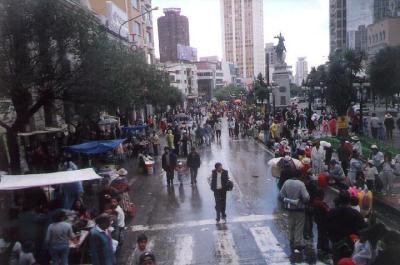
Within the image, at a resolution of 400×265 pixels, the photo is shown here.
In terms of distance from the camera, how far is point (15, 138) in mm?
15039

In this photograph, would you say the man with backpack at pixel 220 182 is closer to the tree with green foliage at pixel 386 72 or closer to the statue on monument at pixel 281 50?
the tree with green foliage at pixel 386 72

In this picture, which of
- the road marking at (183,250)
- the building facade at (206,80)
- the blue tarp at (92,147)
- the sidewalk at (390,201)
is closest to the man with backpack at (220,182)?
the road marking at (183,250)

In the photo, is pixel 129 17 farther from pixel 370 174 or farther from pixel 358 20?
pixel 358 20

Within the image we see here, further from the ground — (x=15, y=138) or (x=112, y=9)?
(x=112, y=9)

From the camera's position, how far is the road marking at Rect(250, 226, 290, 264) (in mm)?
9266

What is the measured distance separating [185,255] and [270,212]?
3.85 m

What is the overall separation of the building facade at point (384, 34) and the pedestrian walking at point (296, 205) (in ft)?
208

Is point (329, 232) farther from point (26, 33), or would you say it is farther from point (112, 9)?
point (112, 9)

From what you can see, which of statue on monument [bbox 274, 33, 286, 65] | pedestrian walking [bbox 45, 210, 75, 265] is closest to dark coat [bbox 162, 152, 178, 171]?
pedestrian walking [bbox 45, 210, 75, 265]

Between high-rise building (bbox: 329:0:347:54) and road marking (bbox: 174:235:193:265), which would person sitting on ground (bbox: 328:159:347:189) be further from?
high-rise building (bbox: 329:0:347:54)

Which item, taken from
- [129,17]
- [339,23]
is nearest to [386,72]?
[129,17]

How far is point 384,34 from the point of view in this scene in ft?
237

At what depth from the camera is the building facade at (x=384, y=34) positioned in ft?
231

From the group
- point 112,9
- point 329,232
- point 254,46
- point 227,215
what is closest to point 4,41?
point 227,215
